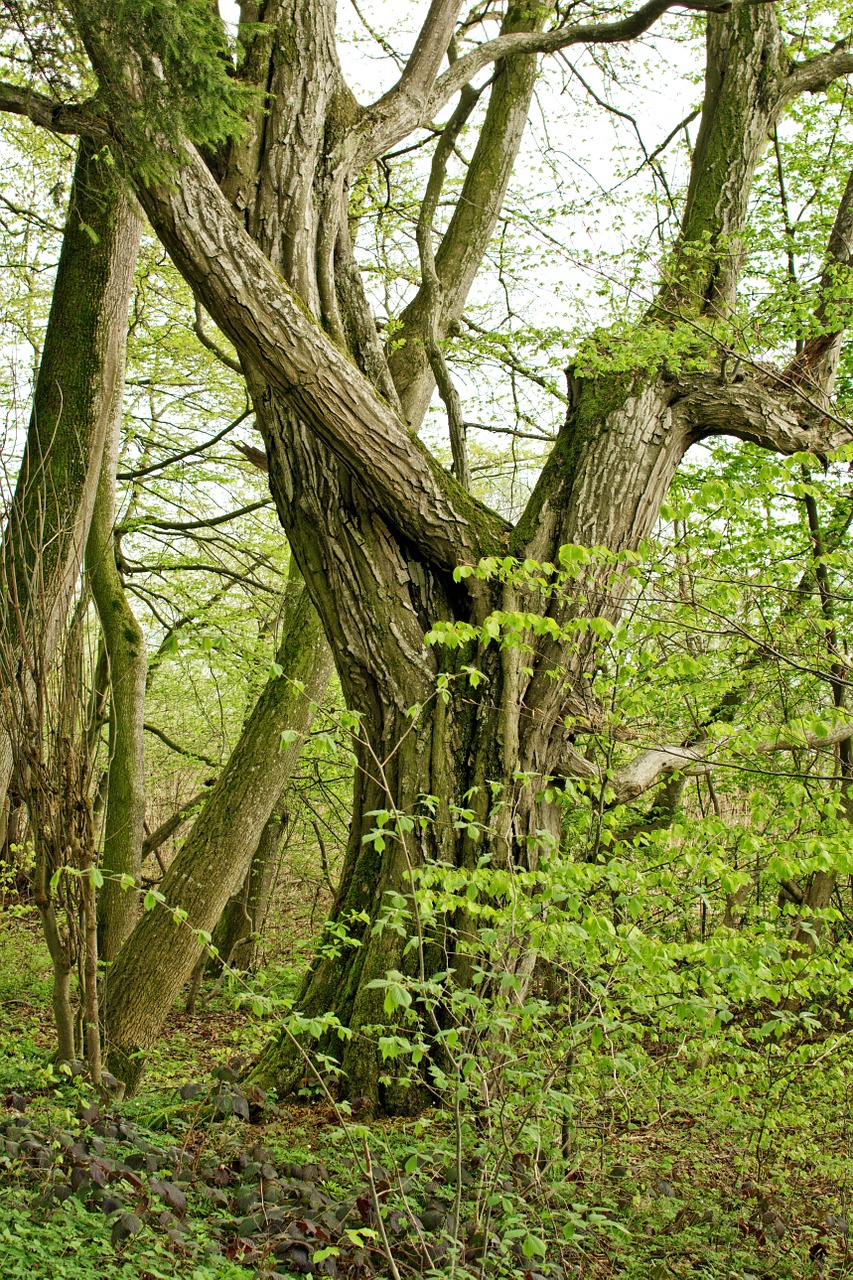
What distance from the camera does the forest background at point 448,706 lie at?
9.33ft

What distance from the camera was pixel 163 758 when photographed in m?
10.7

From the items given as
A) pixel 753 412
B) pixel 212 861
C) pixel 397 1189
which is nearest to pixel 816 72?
pixel 753 412

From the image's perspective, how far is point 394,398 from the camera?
5.00 m

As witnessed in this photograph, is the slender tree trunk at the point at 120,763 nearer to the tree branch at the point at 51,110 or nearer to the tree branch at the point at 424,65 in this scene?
the tree branch at the point at 51,110

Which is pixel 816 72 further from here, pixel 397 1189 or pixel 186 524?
pixel 186 524

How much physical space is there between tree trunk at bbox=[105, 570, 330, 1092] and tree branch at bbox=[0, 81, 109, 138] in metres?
3.12

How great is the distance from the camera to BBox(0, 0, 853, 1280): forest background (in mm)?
2844

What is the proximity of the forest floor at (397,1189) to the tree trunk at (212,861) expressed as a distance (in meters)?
0.66

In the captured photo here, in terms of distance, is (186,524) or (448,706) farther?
(186,524)

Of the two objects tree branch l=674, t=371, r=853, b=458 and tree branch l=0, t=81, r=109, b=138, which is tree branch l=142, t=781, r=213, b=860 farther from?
tree branch l=0, t=81, r=109, b=138

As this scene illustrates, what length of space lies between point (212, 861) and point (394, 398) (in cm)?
340

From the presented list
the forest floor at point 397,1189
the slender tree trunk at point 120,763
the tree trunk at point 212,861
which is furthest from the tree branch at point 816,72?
the forest floor at point 397,1189

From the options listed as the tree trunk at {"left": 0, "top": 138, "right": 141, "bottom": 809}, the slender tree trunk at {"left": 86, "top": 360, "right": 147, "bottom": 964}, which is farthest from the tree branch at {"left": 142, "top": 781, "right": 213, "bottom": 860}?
the tree trunk at {"left": 0, "top": 138, "right": 141, "bottom": 809}

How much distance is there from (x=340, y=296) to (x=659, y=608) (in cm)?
242
